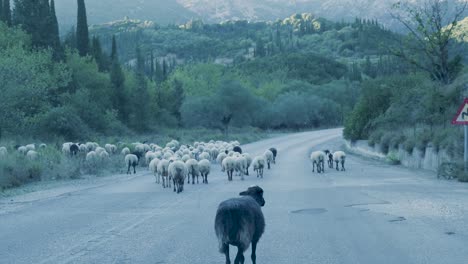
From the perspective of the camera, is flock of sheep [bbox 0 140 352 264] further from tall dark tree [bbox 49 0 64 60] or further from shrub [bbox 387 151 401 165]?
tall dark tree [bbox 49 0 64 60]

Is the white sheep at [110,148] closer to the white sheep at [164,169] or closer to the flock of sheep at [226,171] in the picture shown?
the flock of sheep at [226,171]

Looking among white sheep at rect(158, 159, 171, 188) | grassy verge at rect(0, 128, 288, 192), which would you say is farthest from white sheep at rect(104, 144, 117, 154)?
white sheep at rect(158, 159, 171, 188)

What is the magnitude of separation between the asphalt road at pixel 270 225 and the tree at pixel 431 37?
694 inches

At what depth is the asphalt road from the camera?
9812mm

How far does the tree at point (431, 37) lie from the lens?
3728 cm

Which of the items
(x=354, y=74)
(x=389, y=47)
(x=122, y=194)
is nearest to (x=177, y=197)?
(x=122, y=194)

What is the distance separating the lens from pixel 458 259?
9.22 metres

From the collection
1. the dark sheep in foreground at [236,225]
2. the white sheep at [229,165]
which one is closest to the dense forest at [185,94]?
the white sheep at [229,165]

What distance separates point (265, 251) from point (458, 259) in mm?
2617

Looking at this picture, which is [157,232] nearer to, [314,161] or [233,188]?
[233,188]

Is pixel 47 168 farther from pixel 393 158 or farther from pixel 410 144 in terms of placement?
pixel 393 158

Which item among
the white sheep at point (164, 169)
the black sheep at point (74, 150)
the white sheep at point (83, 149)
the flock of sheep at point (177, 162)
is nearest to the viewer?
the flock of sheep at point (177, 162)

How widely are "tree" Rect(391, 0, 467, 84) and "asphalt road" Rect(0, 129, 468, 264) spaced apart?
57.8ft

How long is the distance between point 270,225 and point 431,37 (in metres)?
27.6
